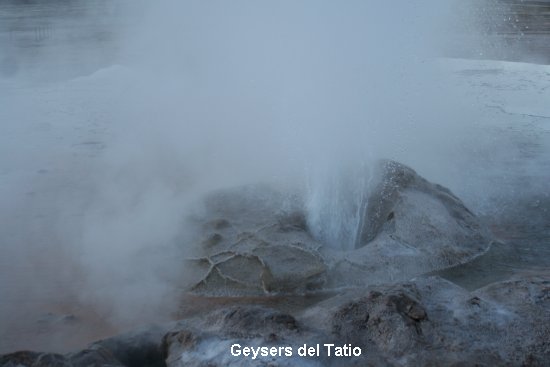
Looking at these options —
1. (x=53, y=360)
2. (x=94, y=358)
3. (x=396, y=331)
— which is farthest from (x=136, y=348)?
(x=396, y=331)

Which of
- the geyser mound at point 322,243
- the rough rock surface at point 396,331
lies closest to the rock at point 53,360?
the rough rock surface at point 396,331

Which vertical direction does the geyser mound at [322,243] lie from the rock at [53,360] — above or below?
below

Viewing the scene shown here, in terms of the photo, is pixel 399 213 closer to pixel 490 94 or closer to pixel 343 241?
pixel 343 241

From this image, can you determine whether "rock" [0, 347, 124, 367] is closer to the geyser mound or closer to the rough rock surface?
the rough rock surface

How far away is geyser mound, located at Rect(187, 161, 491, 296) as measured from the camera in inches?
152

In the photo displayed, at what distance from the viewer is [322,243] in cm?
427

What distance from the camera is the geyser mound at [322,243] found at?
3.86m

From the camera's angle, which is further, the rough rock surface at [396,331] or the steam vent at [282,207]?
the steam vent at [282,207]

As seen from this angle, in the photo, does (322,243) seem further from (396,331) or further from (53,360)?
(53,360)

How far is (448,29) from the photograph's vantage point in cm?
1393

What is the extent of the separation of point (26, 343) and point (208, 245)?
4.34 feet

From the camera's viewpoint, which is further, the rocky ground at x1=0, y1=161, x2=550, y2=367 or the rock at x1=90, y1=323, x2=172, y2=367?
the rock at x1=90, y1=323, x2=172, y2=367

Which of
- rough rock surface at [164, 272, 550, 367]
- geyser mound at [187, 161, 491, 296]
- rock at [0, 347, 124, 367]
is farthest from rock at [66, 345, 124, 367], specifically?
geyser mound at [187, 161, 491, 296]

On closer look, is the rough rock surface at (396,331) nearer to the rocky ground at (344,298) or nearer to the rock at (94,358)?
the rocky ground at (344,298)
